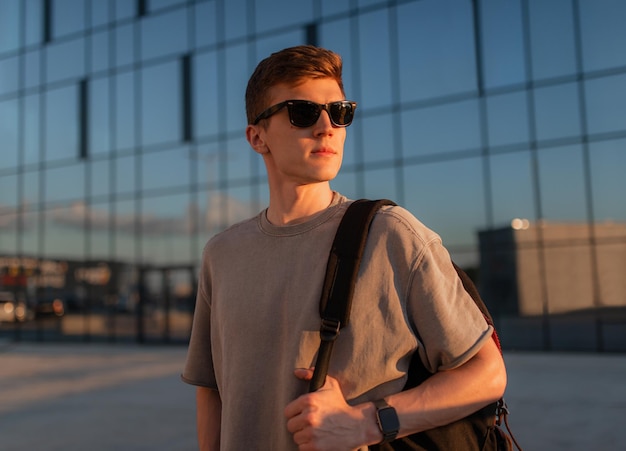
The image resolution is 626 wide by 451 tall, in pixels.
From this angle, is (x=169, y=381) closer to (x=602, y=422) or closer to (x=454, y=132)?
(x=602, y=422)

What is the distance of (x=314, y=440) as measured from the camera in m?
1.23

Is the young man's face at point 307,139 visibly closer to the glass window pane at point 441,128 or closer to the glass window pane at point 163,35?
the glass window pane at point 441,128

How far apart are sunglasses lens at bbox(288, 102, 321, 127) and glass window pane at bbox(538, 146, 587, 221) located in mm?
13889

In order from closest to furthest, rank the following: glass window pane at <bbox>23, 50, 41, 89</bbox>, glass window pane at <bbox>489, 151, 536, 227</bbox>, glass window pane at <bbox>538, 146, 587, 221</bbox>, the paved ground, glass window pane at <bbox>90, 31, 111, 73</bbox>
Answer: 1. the paved ground
2. glass window pane at <bbox>538, 146, 587, 221</bbox>
3. glass window pane at <bbox>489, 151, 536, 227</bbox>
4. glass window pane at <bbox>90, 31, 111, 73</bbox>
5. glass window pane at <bbox>23, 50, 41, 89</bbox>

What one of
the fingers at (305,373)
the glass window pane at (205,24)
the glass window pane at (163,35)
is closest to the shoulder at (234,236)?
the fingers at (305,373)

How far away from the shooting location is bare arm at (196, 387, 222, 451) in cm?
167

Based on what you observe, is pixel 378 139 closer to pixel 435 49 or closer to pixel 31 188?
pixel 435 49

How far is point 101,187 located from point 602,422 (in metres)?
17.4

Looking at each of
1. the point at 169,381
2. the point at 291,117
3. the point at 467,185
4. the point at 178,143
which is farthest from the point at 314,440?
the point at 178,143

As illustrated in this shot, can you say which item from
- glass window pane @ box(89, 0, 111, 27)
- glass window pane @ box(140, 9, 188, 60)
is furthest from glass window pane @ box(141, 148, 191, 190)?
glass window pane @ box(89, 0, 111, 27)

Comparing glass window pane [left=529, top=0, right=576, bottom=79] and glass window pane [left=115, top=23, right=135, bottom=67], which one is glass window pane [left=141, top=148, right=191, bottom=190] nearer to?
glass window pane [left=115, top=23, right=135, bottom=67]

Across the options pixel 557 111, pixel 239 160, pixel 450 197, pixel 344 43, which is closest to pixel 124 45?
pixel 239 160

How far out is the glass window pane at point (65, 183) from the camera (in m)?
20.7

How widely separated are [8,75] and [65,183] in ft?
16.1
